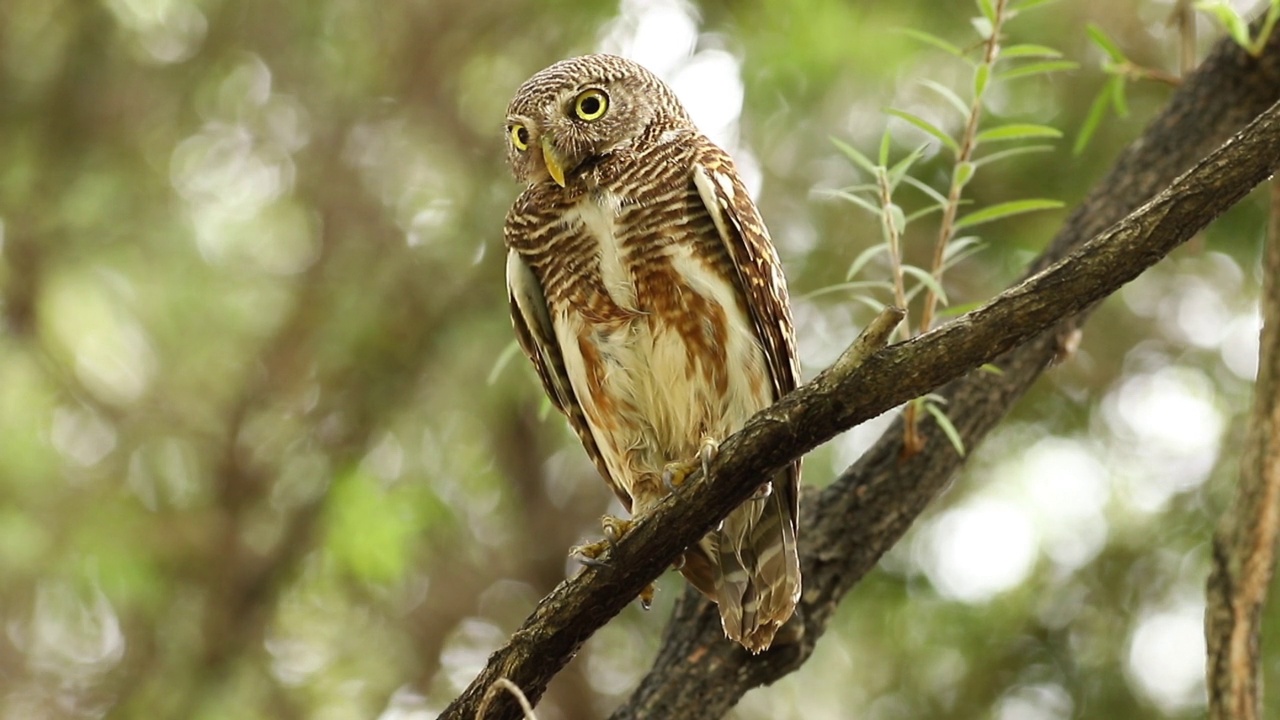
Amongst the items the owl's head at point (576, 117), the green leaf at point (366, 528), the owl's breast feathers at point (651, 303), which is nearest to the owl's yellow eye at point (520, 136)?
the owl's head at point (576, 117)

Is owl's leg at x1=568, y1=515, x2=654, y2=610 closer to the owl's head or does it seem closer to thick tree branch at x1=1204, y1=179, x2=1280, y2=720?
the owl's head

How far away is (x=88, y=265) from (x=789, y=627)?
4156 mm

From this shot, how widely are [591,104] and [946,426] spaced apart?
1330 millimetres

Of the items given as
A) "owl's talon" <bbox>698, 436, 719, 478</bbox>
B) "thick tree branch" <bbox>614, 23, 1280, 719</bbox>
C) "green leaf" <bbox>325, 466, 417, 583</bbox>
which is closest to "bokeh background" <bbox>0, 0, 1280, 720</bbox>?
"green leaf" <bbox>325, 466, 417, 583</bbox>

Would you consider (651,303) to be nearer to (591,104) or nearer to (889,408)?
(591,104)

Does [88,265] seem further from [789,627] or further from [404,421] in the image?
[789,627]

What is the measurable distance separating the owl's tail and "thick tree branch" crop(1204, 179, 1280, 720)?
120 centimetres

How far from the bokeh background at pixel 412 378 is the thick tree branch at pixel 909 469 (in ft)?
4.61

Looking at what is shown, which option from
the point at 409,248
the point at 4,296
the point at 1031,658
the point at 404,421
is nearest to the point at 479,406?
the point at 404,421

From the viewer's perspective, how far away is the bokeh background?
566cm

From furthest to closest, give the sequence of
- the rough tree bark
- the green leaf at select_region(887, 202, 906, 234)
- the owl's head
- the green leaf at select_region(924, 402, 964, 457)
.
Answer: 1. the owl's head
2. the green leaf at select_region(924, 402, 964, 457)
3. the green leaf at select_region(887, 202, 906, 234)
4. the rough tree bark

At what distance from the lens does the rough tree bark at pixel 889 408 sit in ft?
8.02

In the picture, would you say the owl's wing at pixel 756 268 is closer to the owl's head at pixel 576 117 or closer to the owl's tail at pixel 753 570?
the owl's tail at pixel 753 570

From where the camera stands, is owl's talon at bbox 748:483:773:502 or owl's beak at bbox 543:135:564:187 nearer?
owl's talon at bbox 748:483:773:502
